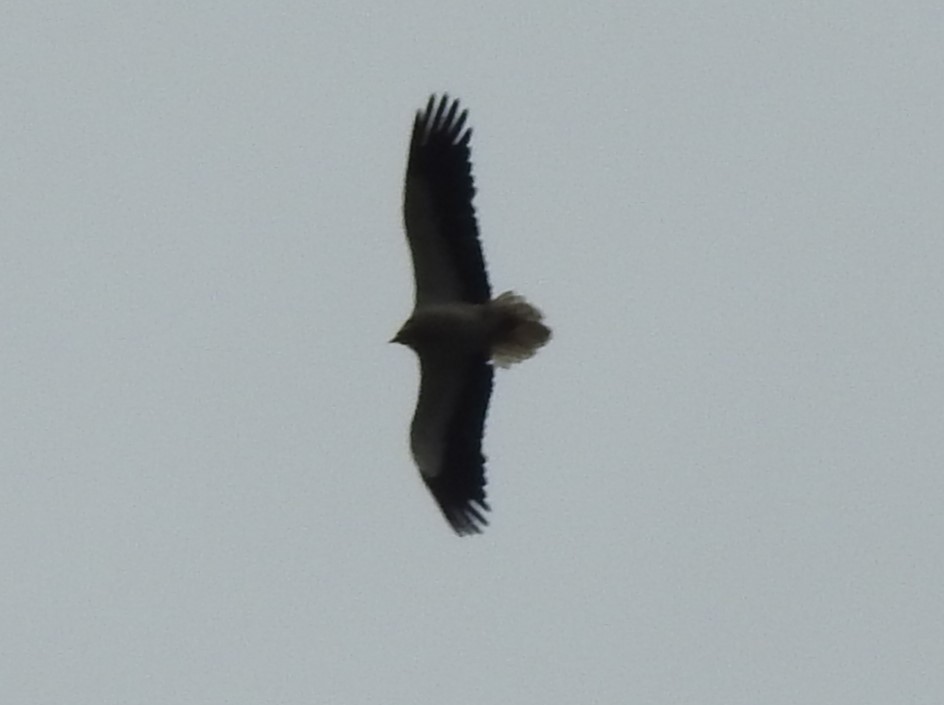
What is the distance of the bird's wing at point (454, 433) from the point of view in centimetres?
3189

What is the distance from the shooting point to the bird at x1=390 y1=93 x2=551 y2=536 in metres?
31.4

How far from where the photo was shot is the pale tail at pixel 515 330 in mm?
31859

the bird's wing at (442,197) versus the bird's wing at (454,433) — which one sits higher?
the bird's wing at (442,197)

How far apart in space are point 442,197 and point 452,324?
3.29ft

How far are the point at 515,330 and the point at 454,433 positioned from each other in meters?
→ 0.85

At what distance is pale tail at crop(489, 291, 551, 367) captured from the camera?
31859 mm

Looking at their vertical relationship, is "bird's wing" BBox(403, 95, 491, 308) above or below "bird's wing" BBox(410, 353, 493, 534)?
above

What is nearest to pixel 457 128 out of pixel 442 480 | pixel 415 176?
pixel 415 176

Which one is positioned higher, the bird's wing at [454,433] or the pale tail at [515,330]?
the pale tail at [515,330]

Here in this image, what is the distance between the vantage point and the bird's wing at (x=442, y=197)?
103ft

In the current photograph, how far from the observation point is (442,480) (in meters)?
32.0

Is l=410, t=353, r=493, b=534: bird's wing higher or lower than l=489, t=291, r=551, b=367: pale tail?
lower

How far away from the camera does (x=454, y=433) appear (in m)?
32.0

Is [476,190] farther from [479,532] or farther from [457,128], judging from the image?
[479,532]
